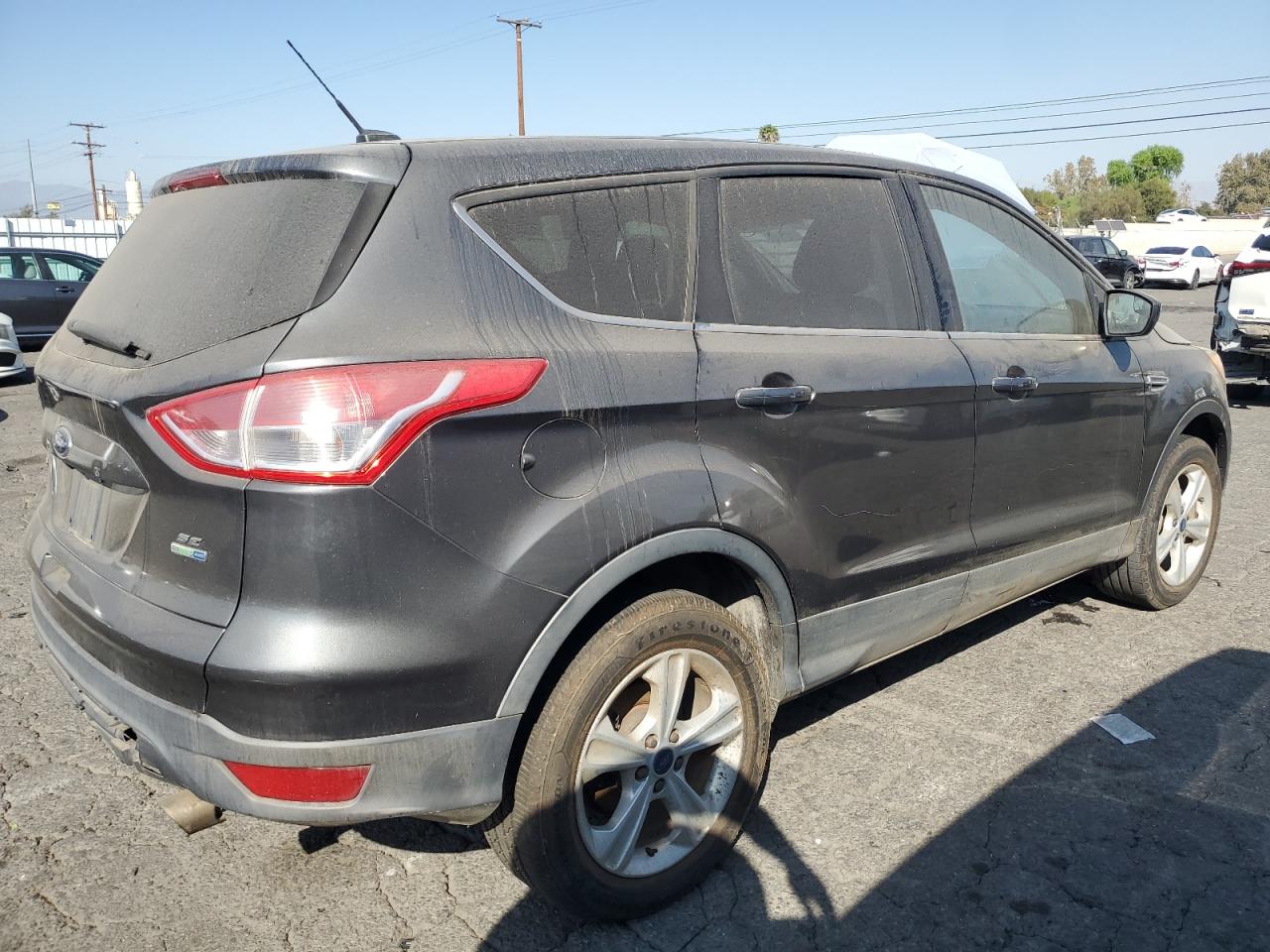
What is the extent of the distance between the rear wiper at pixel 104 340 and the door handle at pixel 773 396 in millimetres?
1377

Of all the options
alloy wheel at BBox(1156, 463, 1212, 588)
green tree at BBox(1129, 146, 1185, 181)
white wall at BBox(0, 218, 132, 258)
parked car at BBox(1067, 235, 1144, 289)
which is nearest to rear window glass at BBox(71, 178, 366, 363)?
alloy wheel at BBox(1156, 463, 1212, 588)

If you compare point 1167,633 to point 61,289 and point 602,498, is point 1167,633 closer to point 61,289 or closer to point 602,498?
point 602,498

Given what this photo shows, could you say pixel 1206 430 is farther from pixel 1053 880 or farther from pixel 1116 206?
pixel 1116 206

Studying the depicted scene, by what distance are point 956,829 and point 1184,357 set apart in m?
2.59

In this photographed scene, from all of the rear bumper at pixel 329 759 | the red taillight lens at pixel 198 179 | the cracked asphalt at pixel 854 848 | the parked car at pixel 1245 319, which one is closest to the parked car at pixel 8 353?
the cracked asphalt at pixel 854 848

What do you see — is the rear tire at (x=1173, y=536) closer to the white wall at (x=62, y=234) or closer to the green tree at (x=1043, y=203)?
the white wall at (x=62, y=234)

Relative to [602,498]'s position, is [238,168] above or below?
above

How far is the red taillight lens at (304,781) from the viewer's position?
6.77 feet

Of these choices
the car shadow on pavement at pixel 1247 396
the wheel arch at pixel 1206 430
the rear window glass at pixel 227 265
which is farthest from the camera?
the car shadow on pavement at pixel 1247 396

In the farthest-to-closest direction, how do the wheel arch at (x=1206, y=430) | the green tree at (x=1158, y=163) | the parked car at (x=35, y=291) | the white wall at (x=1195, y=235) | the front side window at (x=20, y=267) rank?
the green tree at (x=1158, y=163) → the white wall at (x=1195, y=235) → the front side window at (x=20, y=267) → the parked car at (x=35, y=291) → the wheel arch at (x=1206, y=430)

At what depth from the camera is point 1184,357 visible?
4508 millimetres

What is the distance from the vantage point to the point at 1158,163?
318ft

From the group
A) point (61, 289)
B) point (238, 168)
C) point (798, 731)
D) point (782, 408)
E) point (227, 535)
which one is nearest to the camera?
point (227, 535)

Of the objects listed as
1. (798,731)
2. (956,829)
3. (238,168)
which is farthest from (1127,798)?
(238,168)
